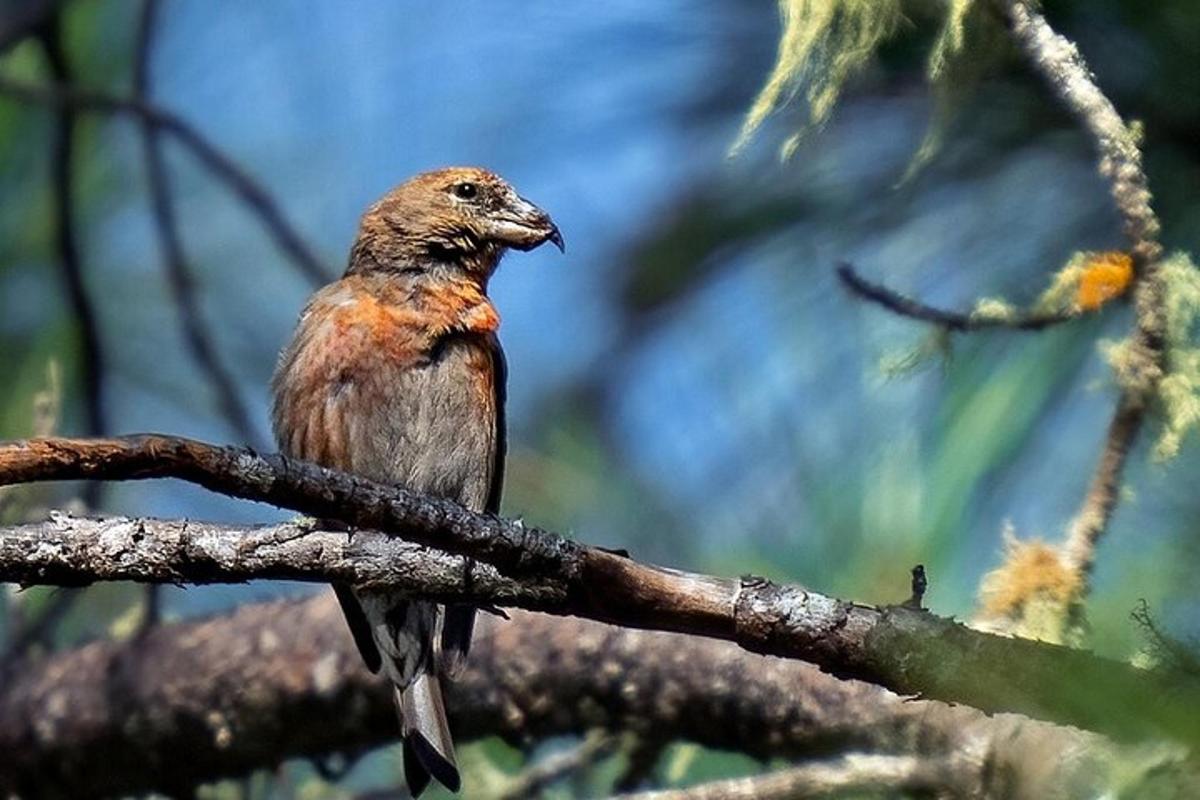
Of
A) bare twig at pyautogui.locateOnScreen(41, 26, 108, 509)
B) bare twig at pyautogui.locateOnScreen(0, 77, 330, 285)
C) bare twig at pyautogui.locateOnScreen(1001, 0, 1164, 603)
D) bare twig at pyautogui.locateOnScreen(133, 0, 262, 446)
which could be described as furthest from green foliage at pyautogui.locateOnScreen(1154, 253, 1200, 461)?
bare twig at pyautogui.locateOnScreen(41, 26, 108, 509)

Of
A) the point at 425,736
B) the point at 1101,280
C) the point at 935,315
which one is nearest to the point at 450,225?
the point at 425,736

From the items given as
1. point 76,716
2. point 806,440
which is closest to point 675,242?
point 806,440

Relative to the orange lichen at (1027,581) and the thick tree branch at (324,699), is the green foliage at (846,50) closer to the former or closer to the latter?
the orange lichen at (1027,581)

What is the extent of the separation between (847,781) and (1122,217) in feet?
3.59

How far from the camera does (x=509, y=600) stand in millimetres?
2322

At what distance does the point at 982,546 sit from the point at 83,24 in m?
2.43

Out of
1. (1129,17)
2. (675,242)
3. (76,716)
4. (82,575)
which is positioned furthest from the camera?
(76,716)

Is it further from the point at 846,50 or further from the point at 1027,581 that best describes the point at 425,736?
the point at 846,50

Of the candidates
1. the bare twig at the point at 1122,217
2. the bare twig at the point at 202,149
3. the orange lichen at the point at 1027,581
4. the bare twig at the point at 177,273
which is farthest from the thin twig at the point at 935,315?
the bare twig at the point at 202,149

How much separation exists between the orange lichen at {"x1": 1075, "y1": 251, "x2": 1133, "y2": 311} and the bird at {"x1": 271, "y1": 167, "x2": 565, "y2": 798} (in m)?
1.48

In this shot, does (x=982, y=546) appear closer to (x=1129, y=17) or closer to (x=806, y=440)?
(x=806, y=440)

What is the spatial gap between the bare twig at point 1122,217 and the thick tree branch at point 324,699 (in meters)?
1.21

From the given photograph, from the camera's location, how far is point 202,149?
3.98m

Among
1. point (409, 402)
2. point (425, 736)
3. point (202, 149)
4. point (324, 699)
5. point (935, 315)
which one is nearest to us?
point (935, 315)
